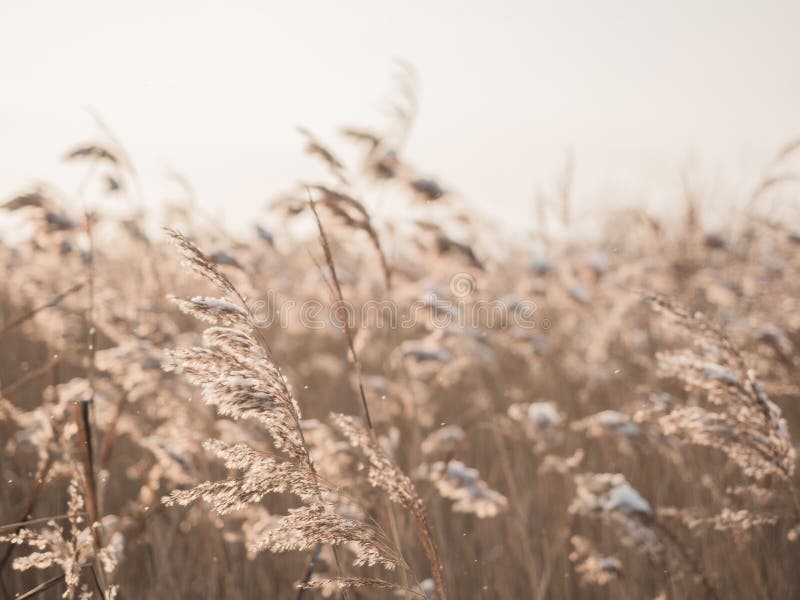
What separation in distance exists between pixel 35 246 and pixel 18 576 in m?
1.36

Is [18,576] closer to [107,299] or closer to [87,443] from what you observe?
[107,299]

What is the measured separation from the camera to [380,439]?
6.95ft

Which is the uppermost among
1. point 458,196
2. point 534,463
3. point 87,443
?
point 458,196

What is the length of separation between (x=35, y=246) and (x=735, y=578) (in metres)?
3.10

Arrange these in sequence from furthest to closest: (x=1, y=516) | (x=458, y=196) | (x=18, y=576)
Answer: (x=458, y=196) < (x=1, y=516) < (x=18, y=576)

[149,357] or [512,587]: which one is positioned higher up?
[149,357]

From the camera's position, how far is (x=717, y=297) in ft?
12.4

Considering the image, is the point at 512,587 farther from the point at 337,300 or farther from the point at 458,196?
the point at 337,300

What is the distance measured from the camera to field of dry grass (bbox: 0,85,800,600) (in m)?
1.02

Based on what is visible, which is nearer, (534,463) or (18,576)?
(18,576)

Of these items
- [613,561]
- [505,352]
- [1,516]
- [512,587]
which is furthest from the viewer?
[505,352]

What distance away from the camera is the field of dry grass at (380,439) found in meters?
1.02

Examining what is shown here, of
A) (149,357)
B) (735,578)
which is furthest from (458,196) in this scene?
(735,578)

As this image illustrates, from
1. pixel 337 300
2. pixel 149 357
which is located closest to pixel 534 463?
pixel 149 357
